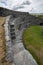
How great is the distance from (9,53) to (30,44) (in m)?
3.19

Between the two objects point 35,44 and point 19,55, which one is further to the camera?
point 35,44

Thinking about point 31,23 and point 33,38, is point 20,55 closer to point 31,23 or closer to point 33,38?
point 33,38

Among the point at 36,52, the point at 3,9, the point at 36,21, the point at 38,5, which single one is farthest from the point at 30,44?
the point at 38,5

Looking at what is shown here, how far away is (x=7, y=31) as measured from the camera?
61.3ft

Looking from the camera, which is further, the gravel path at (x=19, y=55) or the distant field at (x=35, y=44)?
the distant field at (x=35, y=44)

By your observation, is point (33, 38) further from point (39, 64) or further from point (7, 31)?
point (39, 64)

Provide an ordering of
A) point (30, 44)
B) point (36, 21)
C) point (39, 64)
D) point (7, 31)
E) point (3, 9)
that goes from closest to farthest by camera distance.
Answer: point (39, 64), point (30, 44), point (7, 31), point (36, 21), point (3, 9)

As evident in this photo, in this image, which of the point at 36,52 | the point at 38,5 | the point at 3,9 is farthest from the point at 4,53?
the point at 38,5

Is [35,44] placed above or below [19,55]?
above

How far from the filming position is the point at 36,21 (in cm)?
2853

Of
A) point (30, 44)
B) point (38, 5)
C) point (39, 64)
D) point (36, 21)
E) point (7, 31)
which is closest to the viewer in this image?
point (39, 64)

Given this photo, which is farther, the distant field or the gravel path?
→ the distant field

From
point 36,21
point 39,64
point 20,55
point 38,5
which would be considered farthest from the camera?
point 38,5

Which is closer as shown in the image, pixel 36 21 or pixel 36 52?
pixel 36 52
